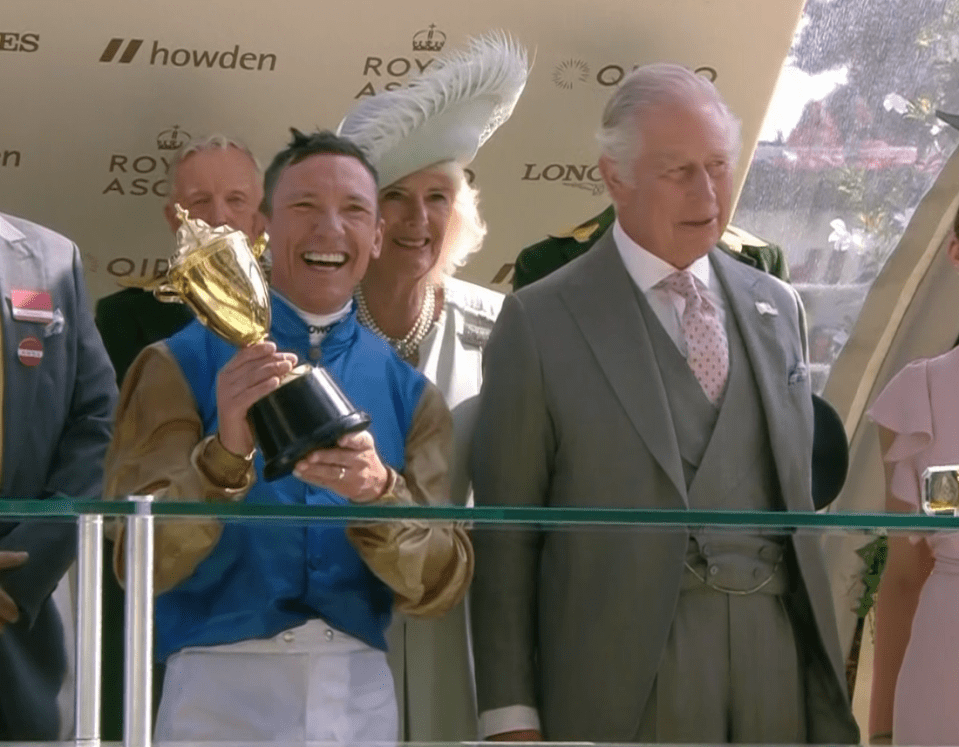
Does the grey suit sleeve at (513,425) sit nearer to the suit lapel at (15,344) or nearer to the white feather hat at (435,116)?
the white feather hat at (435,116)

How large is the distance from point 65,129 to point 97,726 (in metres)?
2.46

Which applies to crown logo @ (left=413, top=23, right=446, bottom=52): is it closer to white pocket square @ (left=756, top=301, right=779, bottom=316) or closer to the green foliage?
white pocket square @ (left=756, top=301, right=779, bottom=316)

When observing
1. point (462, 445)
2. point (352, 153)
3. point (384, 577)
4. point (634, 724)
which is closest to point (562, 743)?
point (634, 724)

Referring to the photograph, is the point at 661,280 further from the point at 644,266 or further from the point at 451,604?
the point at 451,604

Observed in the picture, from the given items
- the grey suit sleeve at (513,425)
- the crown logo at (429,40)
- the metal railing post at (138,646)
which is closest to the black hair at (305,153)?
the grey suit sleeve at (513,425)

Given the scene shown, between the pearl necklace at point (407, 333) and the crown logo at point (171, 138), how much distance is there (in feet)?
4.03

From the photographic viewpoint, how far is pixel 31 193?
12.1ft

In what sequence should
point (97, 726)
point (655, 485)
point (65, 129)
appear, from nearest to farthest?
point (97, 726) → point (655, 485) → point (65, 129)

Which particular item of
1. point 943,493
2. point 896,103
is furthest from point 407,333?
point 896,103

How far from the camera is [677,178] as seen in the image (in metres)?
2.32

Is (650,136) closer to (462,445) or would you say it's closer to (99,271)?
(462,445)

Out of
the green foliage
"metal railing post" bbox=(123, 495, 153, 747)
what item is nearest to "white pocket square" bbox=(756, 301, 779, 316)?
the green foliage

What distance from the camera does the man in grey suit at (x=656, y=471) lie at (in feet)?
5.13

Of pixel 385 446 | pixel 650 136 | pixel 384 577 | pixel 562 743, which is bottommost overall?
pixel 562 743
